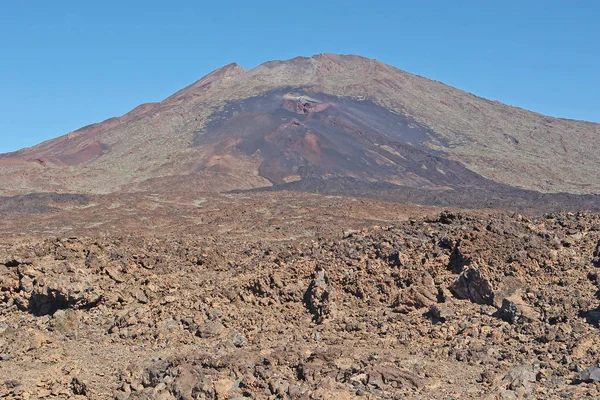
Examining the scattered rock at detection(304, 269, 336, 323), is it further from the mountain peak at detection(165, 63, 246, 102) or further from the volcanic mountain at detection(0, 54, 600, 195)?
the mountain peak at detection(165, 63, 246, 102)

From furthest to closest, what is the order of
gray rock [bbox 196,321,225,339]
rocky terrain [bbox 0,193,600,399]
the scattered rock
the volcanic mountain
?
the volcanic mountain < the scattered rock < gray rock [bbox 196,321,225,339] < rocky terrain [bbox 0,193,600,399]

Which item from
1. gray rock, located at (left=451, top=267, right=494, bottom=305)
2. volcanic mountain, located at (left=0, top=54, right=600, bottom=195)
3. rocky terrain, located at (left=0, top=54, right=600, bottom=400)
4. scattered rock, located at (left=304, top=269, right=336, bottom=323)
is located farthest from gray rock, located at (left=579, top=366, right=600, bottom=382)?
volcanic mountain, located at (left=0, top=54, right=600, bottom=195)

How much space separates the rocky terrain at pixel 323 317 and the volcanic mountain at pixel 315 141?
145 ft

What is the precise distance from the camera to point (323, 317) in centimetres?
1039

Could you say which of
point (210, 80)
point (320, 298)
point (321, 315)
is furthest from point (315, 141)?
point (321, 315)

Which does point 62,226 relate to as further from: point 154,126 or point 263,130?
point 154,126

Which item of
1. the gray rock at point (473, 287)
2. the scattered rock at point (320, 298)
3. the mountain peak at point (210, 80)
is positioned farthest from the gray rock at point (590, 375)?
the mountain peak at point (210, 80)

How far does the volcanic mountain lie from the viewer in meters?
63.1

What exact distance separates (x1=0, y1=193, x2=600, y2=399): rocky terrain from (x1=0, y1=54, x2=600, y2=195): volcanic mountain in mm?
44341

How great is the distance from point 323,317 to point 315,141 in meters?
61.5

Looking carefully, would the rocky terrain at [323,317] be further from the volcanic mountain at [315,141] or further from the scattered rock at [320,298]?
the volcanic mountain at [315,141]

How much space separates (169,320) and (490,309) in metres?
4.88

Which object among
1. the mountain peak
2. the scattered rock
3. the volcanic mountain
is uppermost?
the mountain peak

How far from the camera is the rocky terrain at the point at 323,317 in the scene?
805 cm
